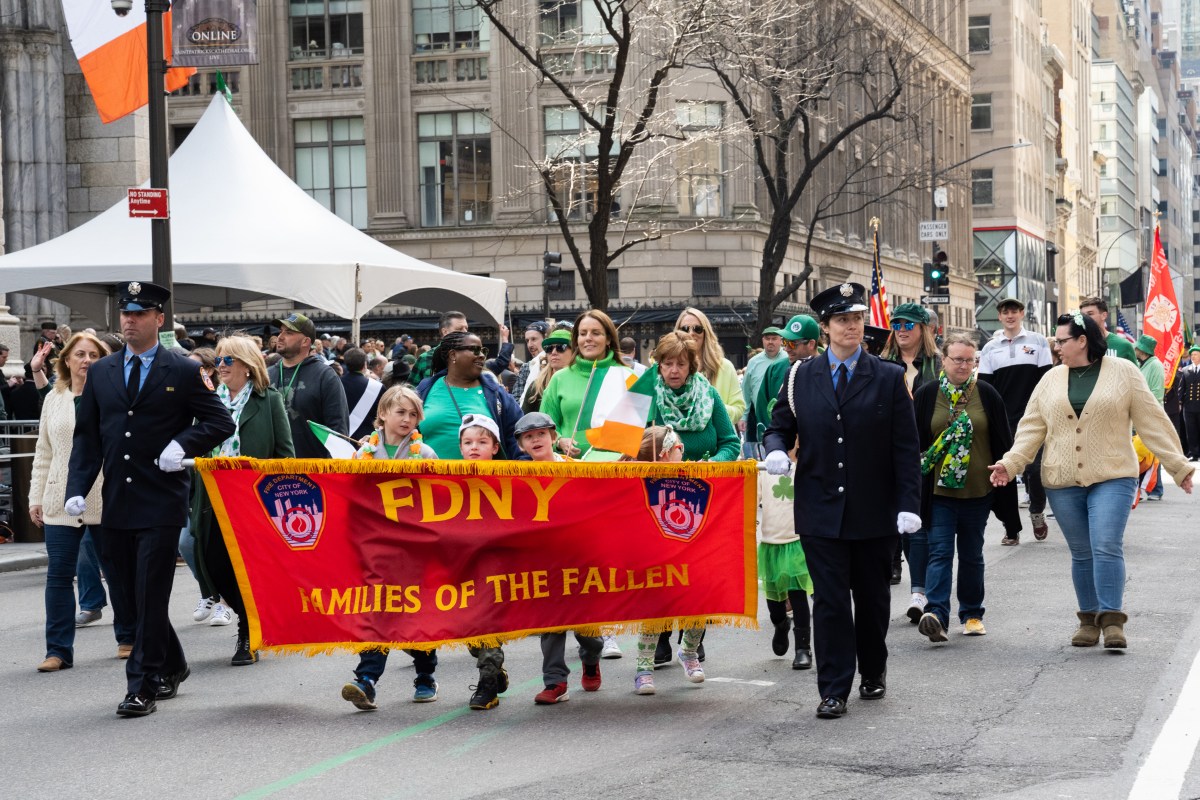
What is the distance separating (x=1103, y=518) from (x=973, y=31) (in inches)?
3594

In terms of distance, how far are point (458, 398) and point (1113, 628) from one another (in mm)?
3944

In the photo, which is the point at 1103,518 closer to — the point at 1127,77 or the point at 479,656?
the point at 479,656

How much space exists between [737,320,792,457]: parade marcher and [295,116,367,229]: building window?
105 feet

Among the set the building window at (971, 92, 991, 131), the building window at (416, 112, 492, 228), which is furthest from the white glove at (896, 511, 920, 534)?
the building window at (971, 92, 991, 131)

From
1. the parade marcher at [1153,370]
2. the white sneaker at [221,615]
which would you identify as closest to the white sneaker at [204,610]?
the white sneaker at [221,615]

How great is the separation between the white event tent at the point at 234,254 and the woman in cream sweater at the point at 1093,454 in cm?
970

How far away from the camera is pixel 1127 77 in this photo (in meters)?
159

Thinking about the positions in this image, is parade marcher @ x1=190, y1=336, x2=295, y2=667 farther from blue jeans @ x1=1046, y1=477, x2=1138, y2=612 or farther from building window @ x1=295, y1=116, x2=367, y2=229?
building window @ x1=295, y1=116, x2=367, y2=229

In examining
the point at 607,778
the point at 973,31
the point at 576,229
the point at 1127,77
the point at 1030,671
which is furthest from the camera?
the point at 1127,77

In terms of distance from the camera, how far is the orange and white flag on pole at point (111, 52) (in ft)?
63.6

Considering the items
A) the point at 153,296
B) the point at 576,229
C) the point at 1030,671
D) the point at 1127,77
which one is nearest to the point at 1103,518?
the point at 1030,671

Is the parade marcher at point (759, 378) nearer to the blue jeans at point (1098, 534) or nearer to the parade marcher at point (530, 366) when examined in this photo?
the parade marcher at point (530, 366)

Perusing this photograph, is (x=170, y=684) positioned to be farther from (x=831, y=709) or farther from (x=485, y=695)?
(x=831, y=709)

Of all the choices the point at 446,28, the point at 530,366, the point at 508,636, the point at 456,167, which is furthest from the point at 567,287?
the point at 508,636
